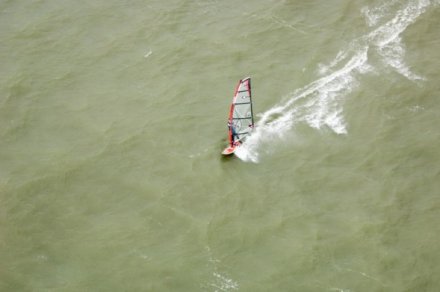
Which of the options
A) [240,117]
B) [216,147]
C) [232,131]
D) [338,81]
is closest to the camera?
[232,131]

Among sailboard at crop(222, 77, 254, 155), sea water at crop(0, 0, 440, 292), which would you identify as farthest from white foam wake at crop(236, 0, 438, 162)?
sailboard at crop(222, 77, 254, 155)

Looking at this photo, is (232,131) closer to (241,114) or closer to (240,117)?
(240,117)

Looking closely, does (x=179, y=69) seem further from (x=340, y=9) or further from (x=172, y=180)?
(x=340, y=9)

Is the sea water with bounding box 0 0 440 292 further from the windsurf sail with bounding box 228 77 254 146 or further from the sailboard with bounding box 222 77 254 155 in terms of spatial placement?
the windsurf sail with bounding box 228 77 254 146

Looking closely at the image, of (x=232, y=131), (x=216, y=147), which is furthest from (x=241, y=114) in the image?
(x=216, y=147)

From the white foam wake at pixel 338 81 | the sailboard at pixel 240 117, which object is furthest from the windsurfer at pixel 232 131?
the white foam wake at pixel 338 81

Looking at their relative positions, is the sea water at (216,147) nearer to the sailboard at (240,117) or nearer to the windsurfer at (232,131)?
the sailboard at (240,117)

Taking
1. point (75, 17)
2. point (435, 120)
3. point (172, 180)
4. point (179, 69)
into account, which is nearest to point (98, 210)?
point (172, 180)
